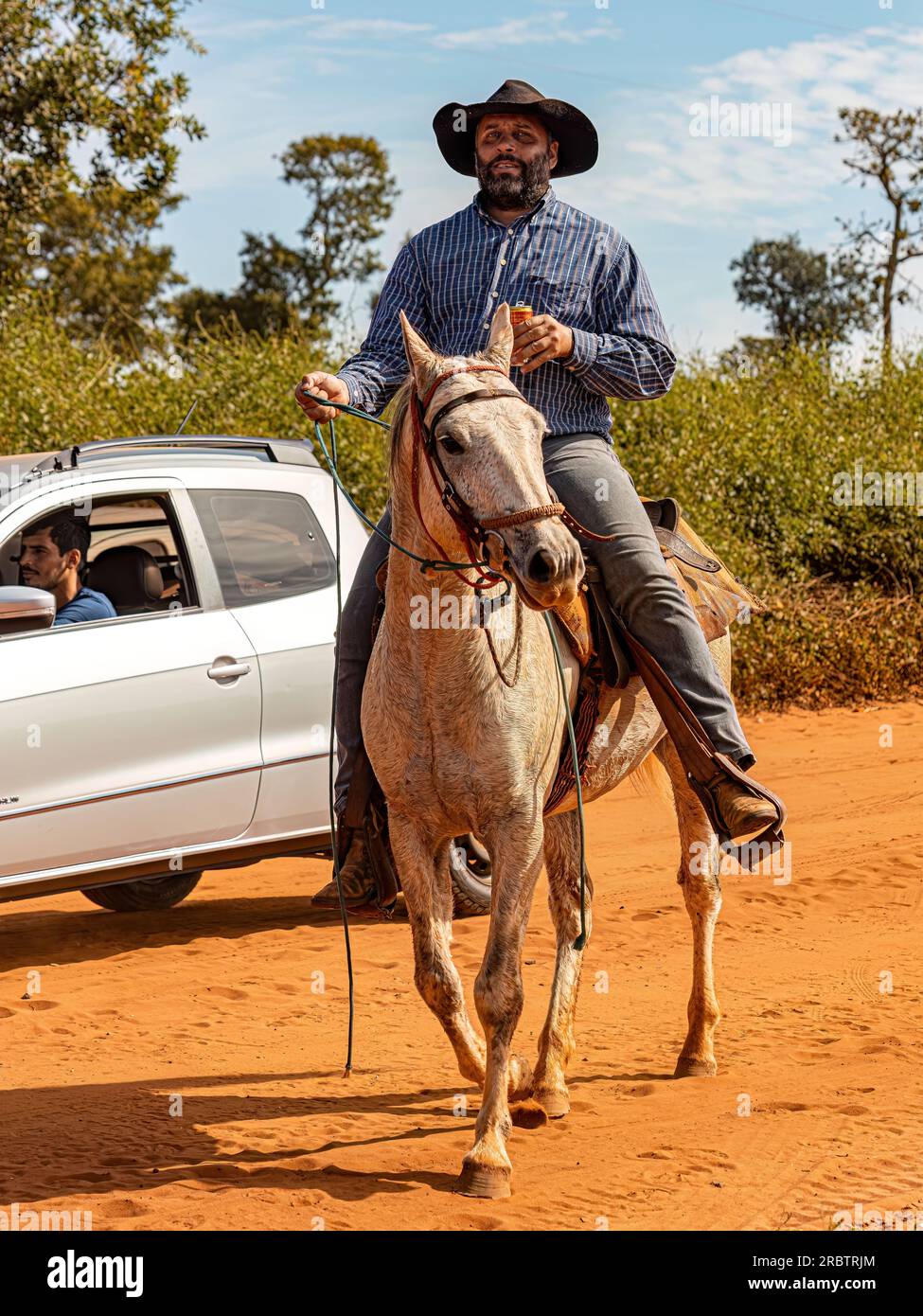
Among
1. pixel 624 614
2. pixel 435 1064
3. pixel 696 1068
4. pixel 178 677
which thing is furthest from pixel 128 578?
pixel 696 1068

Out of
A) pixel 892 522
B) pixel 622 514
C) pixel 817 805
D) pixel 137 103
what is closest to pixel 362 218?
pixel 137 103

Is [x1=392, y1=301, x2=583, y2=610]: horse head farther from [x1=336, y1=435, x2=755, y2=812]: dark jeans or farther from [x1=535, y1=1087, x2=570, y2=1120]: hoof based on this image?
[x1=535, y1=1087, x2=570, y2=1120]: hoof

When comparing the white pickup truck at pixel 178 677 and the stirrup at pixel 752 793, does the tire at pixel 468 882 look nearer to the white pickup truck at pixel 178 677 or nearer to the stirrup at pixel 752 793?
the white pickup truck at pixel 178 677

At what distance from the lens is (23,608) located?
6.01 metres

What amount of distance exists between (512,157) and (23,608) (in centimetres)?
264

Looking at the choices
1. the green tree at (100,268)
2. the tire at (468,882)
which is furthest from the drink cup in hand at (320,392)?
the green tree at (100,268)

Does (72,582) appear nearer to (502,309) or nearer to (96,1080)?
(96,1080)

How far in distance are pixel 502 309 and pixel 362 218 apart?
42110 mm

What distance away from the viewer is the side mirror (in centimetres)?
600

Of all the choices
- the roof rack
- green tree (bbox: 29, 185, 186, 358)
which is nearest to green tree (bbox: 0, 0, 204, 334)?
the roof rack

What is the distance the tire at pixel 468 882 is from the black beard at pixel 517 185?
3.74 metres

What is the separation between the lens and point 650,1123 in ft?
17.1

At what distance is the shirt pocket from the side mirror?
2329 mm

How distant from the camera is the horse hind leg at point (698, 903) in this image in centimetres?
582
